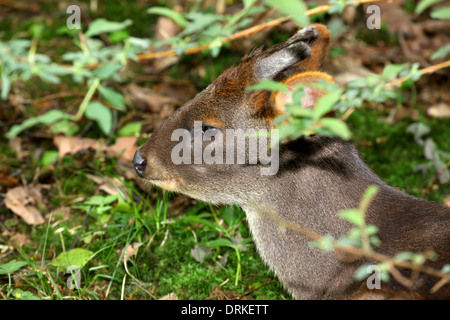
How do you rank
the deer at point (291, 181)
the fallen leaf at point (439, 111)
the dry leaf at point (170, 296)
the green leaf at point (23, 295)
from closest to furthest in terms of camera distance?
the deer at point (291, 181)
the green leaf at point (23, 295)
the dry leaf at point (170, 296)
the fallen leaf at point (439, 111)

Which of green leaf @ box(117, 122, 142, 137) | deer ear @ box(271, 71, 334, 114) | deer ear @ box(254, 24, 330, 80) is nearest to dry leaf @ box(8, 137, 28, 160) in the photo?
green leaf @ box(117, 122, 142, 137)

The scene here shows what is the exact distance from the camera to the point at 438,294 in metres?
3.31

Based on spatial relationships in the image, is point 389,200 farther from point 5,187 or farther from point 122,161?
point 5,187

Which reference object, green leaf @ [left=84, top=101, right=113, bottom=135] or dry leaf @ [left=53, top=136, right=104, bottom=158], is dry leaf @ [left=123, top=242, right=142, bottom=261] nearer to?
green leaf @ [left=84, top=101, right=113, bottom=135]

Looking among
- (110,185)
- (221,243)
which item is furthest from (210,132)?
(110,185)

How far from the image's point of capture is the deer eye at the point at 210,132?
12.9 feet

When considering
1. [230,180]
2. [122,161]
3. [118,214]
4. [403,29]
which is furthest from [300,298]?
[403,29]

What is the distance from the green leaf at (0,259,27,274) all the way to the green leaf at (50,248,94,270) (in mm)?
276

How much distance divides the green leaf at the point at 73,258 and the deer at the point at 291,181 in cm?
99

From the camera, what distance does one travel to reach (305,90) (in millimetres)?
3514

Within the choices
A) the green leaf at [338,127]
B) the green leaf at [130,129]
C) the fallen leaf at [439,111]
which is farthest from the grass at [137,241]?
the green leaf at [338,127]

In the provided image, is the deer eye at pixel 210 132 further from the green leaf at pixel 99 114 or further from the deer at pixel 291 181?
the green leaf at pixel 99 114

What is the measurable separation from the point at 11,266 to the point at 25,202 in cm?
99

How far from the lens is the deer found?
3.71 metres
